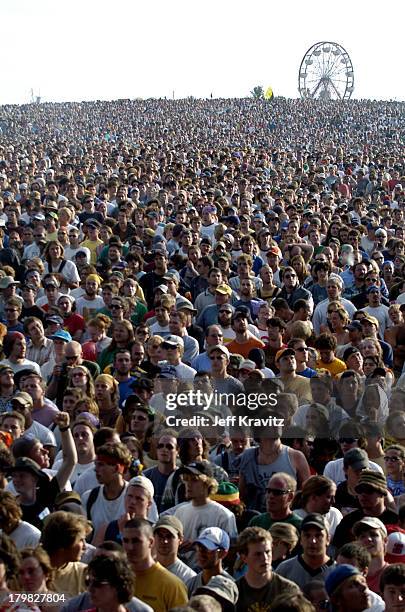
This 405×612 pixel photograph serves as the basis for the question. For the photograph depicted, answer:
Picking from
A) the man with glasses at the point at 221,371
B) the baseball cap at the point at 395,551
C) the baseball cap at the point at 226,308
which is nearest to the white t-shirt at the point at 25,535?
the baseball cap at the point at 395,551

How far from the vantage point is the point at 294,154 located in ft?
102

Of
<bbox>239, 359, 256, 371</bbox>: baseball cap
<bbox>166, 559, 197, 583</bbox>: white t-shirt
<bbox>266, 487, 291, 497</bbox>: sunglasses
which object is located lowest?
<bbox>166, 559, 197, 583</bbox>: white t-shirt

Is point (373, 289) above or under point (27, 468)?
above

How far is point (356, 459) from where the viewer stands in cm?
729

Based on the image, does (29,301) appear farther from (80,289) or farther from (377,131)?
(377,131)

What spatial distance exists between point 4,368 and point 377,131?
3276 cm

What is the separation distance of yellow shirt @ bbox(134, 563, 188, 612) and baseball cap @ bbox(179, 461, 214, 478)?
105cm

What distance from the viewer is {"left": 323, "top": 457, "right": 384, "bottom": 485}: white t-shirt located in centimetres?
751

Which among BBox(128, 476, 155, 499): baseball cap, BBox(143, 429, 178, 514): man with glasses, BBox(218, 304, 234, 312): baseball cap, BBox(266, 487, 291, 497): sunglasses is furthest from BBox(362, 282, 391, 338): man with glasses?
BBox(128, 476, 155, 499): baseball cap

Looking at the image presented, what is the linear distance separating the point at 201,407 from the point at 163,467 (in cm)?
120

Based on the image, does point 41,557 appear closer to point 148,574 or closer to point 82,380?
point 148,574

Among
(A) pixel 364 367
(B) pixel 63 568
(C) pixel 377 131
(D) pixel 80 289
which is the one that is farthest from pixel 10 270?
(C) pixel 377 131

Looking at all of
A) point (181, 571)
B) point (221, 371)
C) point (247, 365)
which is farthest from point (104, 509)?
point (247, 365)

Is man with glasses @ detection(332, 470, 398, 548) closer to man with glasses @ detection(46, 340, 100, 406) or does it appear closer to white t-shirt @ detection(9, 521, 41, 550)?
white t-shirt @ detection(9, 521, 41, 550)
